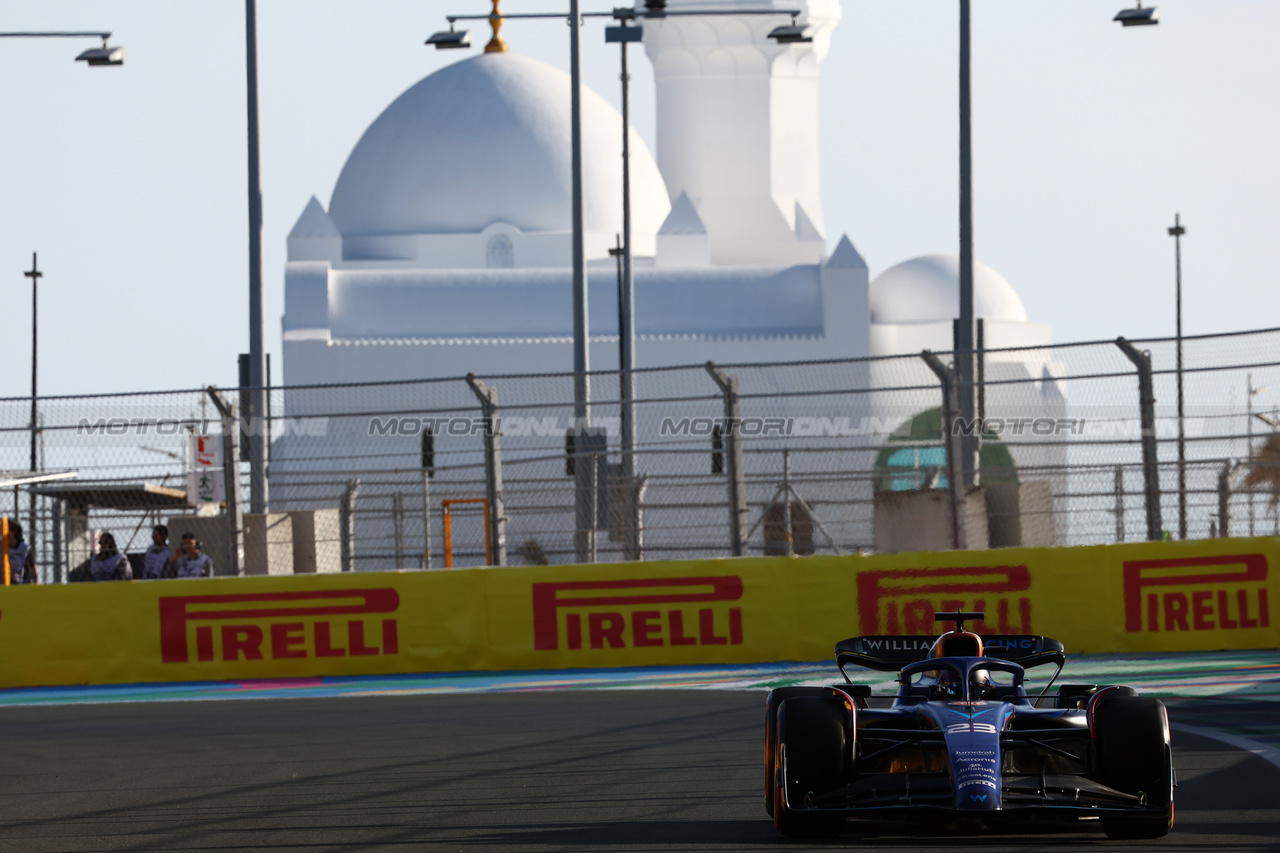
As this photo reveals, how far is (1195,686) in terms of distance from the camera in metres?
12.0

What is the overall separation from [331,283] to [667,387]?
12141mm

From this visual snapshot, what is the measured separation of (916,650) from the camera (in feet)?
24.7

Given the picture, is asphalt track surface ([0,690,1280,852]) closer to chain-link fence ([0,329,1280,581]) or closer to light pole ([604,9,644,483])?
chain-link fence ([0,329,1280,581])

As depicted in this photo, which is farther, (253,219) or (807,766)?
(253,219)

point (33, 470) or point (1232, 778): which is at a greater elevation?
point (33, 470)

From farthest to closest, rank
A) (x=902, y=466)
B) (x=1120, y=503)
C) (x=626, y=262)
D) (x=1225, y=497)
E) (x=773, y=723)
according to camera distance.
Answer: (x=626, y=262) < (x=1225, y=497) < (x=1120, y=503) < (x=902, y=466) < (x=773, y=723)

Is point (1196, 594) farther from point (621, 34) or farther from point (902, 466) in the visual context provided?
point (621, 34)

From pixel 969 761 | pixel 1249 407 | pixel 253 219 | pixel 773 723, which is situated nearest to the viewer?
pixel 969 761

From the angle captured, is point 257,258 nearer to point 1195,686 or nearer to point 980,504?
point 980,504

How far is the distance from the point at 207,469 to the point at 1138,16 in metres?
10.7

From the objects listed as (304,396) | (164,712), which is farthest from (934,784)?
(304,396)

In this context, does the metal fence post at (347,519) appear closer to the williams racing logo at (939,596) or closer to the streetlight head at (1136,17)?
the williams racing logo at (939,596)

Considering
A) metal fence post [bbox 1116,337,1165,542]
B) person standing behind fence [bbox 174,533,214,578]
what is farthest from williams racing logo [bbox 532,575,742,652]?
person standing behind fence [bbox 174,533,214,578]

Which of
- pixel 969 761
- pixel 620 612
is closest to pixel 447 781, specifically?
pixel 969 761
